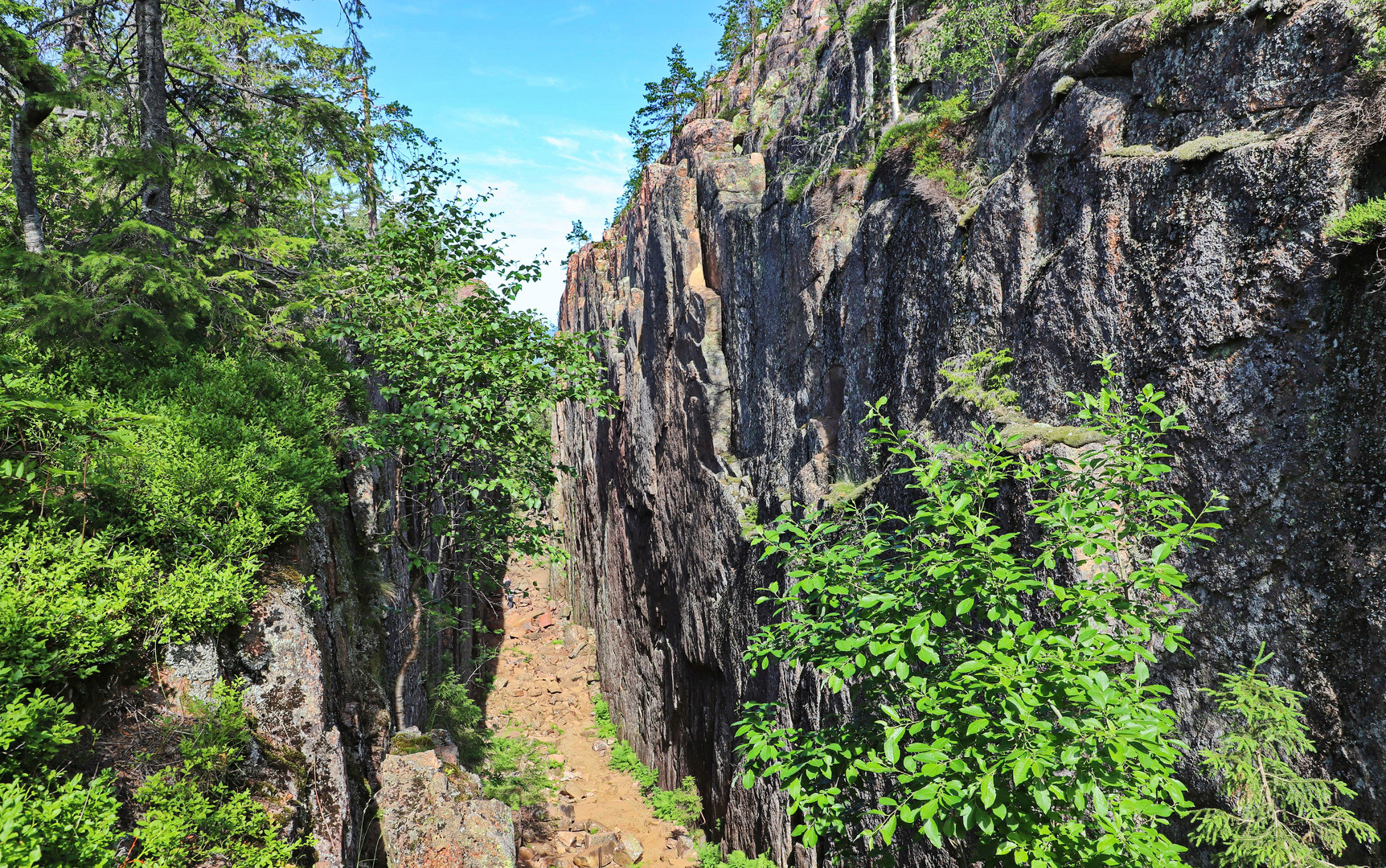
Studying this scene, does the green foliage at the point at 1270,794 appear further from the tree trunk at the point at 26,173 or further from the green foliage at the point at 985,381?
the tree trunk at the point at 26,173

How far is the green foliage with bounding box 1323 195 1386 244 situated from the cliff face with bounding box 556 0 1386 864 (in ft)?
0.44

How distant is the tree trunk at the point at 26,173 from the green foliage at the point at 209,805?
6782 millimetres

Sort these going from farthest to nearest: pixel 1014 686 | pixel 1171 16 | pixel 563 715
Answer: pixel 563 715 → pixel 1171 16 → pixel 1014 686

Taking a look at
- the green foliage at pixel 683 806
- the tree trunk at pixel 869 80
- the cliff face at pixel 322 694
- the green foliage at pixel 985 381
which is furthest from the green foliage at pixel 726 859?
the tree trunk at pixel 869 80

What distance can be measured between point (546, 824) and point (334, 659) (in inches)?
382

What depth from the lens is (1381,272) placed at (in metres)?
4.61

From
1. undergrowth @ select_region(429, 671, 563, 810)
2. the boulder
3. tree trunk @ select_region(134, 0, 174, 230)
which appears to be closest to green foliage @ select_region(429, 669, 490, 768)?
undergrowth @ select_region(429, 671, 563, 810)

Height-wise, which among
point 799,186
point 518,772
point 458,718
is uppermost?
point 799,186

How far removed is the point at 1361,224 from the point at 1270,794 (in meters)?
4.42

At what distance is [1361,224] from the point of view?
4.74 meters

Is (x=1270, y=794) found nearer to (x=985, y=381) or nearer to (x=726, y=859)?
(x=985, y=381)

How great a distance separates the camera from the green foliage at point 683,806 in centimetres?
1639

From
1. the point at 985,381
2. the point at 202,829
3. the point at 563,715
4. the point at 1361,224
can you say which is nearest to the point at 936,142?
the point at 985,381

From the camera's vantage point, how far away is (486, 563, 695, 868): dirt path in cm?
1588
